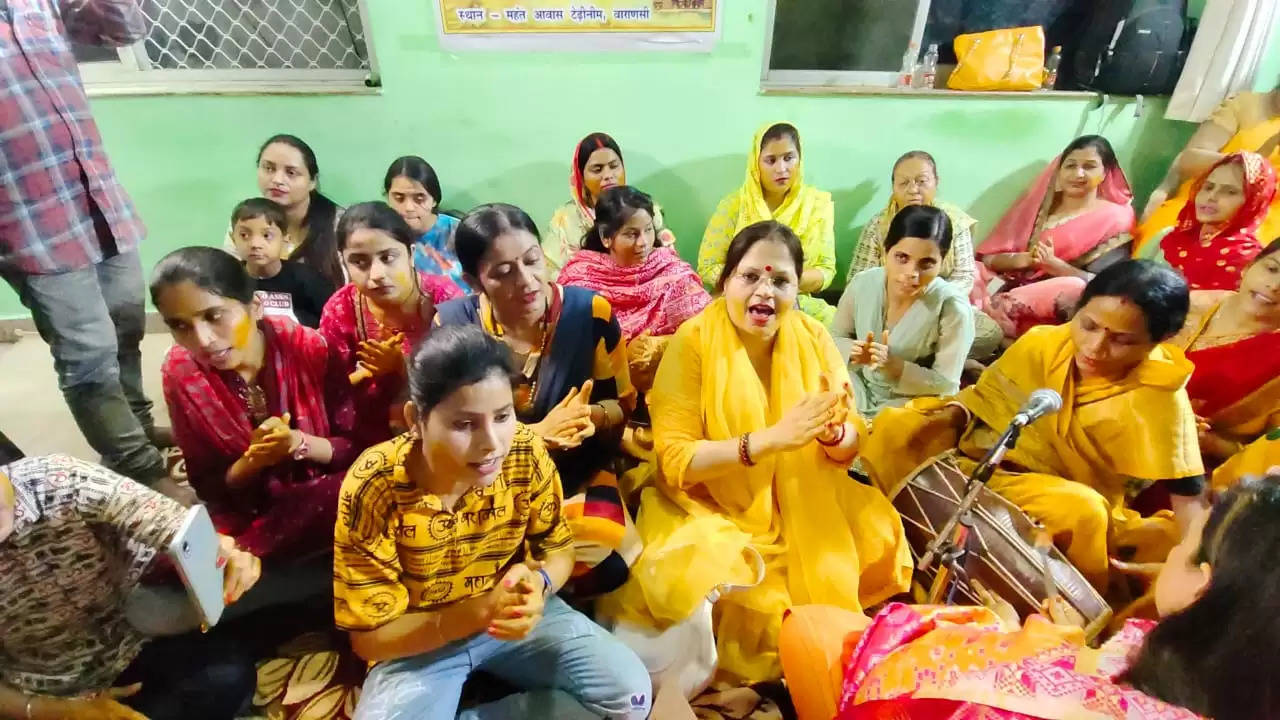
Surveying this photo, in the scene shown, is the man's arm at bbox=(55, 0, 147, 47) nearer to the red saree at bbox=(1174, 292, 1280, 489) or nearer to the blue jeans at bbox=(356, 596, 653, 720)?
the blue jeans at bbox=(356, 596, 653, 720)

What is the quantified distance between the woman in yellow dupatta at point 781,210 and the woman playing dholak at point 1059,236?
0.80 m

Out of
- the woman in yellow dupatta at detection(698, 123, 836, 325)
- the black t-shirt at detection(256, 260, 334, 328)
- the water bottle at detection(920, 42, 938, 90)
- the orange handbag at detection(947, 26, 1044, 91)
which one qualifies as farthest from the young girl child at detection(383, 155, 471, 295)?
the orange handbag at detection(947, 26, 1044, 91)

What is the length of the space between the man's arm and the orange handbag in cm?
337

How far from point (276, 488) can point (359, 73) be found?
2078 mm

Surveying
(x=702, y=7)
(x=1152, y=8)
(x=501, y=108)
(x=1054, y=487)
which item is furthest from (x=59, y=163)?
(x=1152, y=8)

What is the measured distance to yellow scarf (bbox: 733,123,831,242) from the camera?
2951mm

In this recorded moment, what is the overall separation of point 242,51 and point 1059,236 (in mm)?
3917

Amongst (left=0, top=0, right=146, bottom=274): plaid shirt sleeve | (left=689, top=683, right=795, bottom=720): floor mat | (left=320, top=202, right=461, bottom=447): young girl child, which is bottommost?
(left=689, top=683, right=795, bottom=720): floor mat

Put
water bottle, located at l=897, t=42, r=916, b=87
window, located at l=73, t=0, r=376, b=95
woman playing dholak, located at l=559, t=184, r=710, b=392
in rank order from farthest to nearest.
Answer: water bottle, located at l=897, t=42, r=916, b=87
window, located at l=73, t=0, r=376, b=95
woman playing dholak, located at l=559, t=184, r=710, b=392

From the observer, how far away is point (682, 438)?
1.66m

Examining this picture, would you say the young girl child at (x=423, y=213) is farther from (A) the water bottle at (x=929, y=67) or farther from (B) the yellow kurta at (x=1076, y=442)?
(A) the water bottle at (x=929, y=67)

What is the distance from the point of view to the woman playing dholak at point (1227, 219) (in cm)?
258

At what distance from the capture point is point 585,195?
2951 millimetres

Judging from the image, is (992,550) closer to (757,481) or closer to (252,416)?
(757,481)
